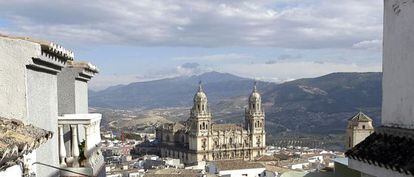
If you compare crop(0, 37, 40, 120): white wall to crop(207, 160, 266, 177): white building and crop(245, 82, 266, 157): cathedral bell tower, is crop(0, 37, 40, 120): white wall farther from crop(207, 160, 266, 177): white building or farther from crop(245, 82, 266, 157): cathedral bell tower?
crop(245, 82, 266, 157): cathedral bell tower

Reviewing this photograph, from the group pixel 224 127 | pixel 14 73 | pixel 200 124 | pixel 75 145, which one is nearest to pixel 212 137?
pixel 200 124

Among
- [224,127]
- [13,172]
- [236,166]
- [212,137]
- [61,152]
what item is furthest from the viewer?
[224,127]

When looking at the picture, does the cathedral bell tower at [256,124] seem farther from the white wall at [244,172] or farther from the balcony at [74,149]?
the balcony at [74,149]

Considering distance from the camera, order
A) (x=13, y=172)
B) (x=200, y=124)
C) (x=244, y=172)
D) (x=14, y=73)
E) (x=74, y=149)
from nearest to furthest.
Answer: (x=13, y=172), (x=14, y=73), (x=74, y=149), (x=244, y=172), (x=200, y=124)

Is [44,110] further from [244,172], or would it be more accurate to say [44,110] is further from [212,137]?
[212,137]

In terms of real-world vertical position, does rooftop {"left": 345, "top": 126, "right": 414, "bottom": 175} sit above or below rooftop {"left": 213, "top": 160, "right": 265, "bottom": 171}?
above

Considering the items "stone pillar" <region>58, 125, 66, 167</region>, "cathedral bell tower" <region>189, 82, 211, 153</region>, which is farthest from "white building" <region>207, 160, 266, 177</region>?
"stone pillar" <region>58, 125, 66, 167</region>
